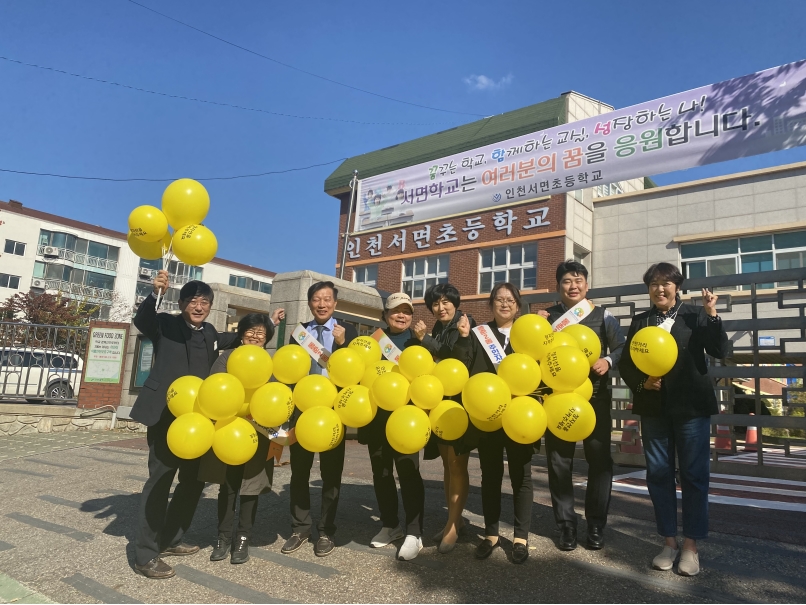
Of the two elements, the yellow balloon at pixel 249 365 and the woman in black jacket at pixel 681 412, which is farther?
the yellow balloon at pixel 249 365

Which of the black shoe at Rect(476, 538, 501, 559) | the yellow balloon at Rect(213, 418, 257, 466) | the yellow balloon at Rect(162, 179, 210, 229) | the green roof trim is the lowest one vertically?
the black shoe at Rect(476, 538, 501, 559)

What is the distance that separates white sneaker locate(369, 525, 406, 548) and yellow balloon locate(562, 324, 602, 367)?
1.61 meters

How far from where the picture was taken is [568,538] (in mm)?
3150

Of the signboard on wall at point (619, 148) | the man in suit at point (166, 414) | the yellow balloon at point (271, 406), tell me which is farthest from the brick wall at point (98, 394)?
the yellow balloon at point (271, 406)

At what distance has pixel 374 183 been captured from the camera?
34.3 ft

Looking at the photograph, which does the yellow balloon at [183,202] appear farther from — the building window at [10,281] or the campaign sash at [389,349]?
the building window at [10,281]

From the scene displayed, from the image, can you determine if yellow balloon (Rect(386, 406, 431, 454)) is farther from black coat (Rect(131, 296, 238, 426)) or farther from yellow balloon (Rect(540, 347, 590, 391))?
black coat (Rect(131, 296, 238, 426))

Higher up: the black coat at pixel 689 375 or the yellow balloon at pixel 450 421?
the black coat at pixel 689 375

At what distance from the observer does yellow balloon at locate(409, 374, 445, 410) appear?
3.00 meters

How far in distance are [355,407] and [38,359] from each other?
8877 millimetres

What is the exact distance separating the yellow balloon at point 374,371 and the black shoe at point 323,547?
959 mm

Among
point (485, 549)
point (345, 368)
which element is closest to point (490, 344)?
point (345, 368)

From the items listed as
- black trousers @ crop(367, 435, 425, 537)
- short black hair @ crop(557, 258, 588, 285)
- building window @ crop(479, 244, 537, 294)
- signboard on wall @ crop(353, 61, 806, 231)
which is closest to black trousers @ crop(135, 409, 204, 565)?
black trousers @ crop(367, 435, 425, 537)

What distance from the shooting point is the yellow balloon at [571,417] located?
2.79m
